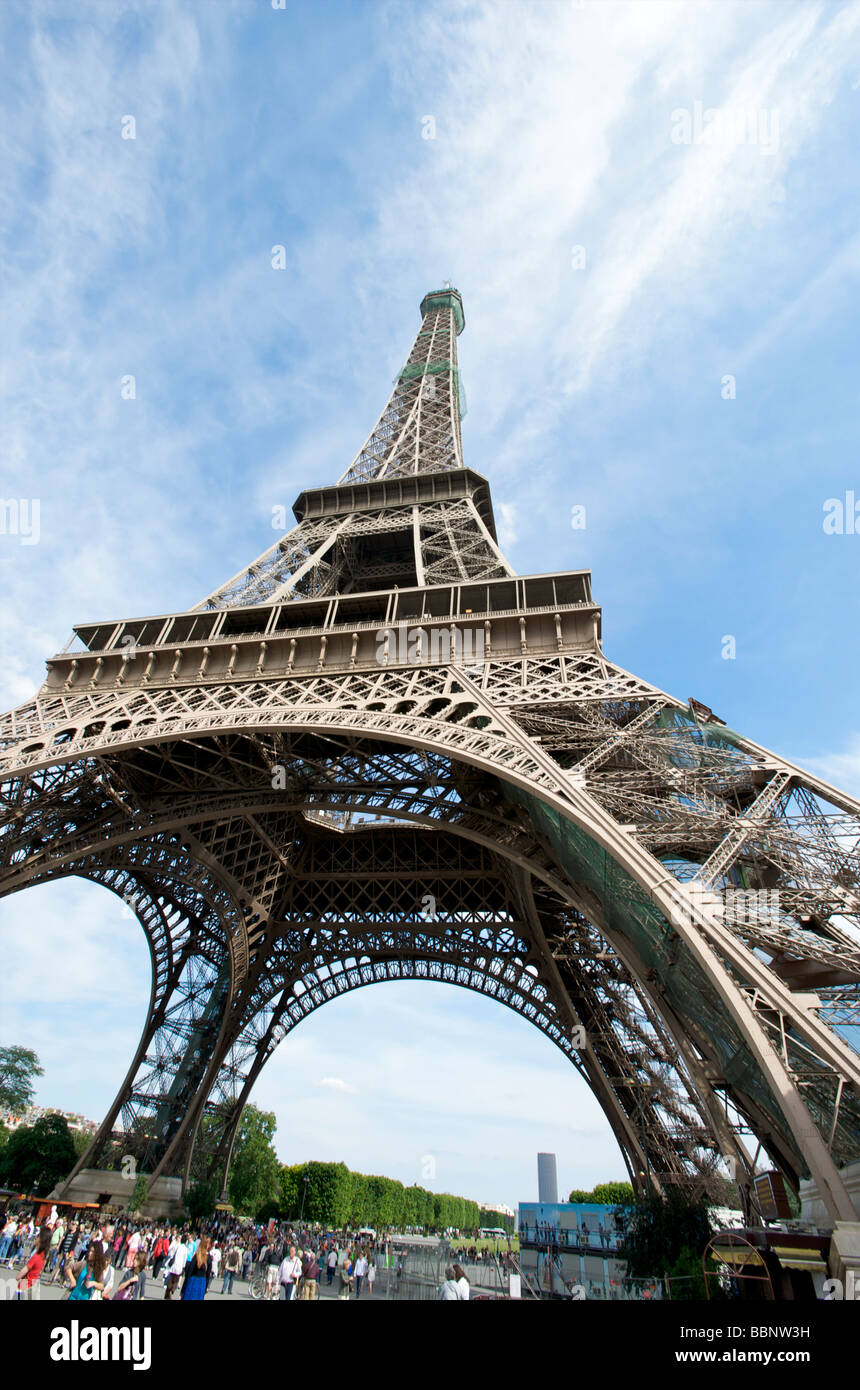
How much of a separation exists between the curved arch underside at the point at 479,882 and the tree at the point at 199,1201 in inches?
54.1

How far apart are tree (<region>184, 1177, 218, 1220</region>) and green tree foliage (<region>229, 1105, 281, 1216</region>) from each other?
19.1 metres

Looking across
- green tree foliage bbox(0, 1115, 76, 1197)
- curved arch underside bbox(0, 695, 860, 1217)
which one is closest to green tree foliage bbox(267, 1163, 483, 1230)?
green tree foliage bbox(0, 1115, 76, 1197)

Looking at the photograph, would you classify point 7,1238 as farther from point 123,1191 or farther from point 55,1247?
point 123,1191

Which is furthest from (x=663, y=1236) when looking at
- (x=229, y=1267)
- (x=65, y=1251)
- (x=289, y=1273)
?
(x=65, y=1251)

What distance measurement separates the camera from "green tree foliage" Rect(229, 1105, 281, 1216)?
47469 mm

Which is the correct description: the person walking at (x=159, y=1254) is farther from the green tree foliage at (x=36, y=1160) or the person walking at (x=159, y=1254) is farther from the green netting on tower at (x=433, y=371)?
the green netting on tower at (x=433, y=371)

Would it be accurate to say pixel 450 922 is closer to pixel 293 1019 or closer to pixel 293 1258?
pixel 293 1019

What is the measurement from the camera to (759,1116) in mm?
10648

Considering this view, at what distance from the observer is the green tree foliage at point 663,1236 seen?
15898mm

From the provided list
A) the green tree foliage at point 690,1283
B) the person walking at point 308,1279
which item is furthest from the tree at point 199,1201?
the green tree foliage at point 690,1283

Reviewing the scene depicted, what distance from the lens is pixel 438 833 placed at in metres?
30.4

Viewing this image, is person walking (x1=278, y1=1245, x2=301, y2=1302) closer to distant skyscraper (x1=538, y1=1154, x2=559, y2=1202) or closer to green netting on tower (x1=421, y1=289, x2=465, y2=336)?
green netting on tower (x1=421, y1=289, x2=465, y2=336)

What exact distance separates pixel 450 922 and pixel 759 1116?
20.1 metres
